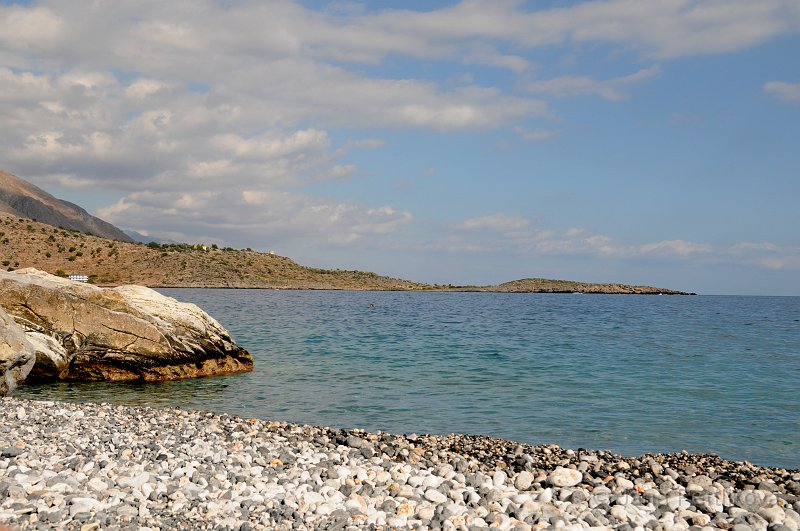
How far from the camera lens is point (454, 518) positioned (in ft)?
26.8

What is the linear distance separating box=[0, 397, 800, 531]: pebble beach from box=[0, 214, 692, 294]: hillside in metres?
88.1

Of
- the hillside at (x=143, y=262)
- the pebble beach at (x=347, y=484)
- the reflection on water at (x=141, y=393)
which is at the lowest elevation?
the reflection on water at (x=141, y=393)

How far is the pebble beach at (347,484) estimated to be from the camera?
7.97 metres

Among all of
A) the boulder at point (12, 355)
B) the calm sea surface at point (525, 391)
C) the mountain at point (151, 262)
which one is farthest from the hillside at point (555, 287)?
the boulder at point (12, 355)

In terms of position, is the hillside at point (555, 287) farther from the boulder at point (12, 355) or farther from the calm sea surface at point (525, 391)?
the boulder at point (12, 355)

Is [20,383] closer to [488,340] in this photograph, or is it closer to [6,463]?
[6,463]

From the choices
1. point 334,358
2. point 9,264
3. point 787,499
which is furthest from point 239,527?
point 9,264

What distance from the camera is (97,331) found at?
821 inches

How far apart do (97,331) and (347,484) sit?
48.0 ft

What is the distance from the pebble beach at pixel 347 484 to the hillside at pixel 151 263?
88.1 metres

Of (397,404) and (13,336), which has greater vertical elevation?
(13,336)

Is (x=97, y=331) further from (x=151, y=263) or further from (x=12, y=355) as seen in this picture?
(x=151, y=263)

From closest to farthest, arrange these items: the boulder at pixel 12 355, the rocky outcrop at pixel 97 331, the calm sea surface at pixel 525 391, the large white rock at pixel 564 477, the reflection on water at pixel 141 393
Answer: the large white rock at pixel 564 477, the calm sea surface at pixel 525 391, the boulder at pixel 12 355, the reflection on water at pixel 141 393, the rocky outcrop at pixel 97 331

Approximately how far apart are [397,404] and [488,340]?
20.5 meters
